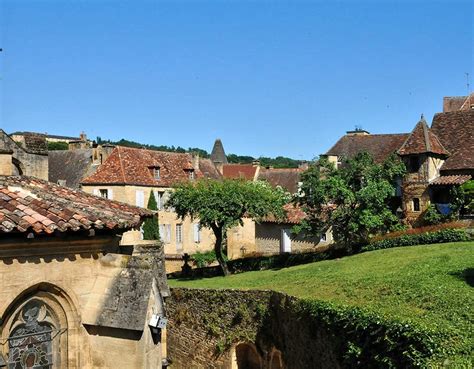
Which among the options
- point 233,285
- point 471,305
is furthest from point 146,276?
point 233,285

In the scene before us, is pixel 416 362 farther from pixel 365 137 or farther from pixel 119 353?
pixel 365 137

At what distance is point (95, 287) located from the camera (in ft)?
27.9

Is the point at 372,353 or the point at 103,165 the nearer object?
the point at 372,353

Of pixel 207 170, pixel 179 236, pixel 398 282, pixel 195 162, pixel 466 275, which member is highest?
pixel 195 162

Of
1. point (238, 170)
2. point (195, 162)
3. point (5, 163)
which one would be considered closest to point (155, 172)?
point (195, 162)

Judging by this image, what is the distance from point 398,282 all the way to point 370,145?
31657 mm

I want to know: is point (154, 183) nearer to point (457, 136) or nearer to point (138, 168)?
point (138, 168)

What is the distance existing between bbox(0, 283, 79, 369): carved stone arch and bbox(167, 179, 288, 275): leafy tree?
2353 centimetres

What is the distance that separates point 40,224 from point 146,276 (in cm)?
165

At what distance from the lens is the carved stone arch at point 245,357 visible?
24.5 metres

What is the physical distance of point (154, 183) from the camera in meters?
48.7

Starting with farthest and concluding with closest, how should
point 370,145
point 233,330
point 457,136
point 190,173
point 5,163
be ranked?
1. point 190,173
2. point 370,145
3. point 457,136
4. point 233,330
5. point 5,163

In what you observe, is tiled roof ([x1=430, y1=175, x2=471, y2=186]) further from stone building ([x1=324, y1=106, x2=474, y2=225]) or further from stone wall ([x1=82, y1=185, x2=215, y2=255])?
stone wall ([x1=82, y1=185, x2=215, y2=255])

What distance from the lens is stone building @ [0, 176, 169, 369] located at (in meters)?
7.91
